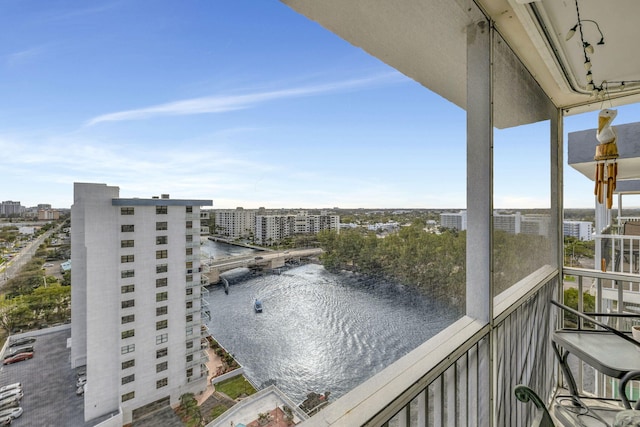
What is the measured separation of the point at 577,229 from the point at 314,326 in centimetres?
334

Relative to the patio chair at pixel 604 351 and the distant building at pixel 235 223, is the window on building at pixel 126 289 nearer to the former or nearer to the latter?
the distant building at pixel 235 223

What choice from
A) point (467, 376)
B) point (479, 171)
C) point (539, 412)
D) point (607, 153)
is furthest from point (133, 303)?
point (607, 153)

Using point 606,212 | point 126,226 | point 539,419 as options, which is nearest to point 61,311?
point 126,226

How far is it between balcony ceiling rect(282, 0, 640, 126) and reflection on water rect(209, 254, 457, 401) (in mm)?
877

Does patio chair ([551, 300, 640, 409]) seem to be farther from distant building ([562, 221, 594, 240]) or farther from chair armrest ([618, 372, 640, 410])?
distant building ([562, 221, 594, 240])

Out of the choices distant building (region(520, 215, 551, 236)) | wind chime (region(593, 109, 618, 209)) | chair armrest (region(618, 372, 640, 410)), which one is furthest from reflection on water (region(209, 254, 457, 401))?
wind chime (region(593, 109, 618, 209))

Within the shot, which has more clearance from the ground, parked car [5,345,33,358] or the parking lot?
parked car [5,345,33,358]

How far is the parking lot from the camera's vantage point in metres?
0.43

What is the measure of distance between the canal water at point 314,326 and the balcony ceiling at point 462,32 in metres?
0.87

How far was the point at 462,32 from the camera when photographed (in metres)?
1.43

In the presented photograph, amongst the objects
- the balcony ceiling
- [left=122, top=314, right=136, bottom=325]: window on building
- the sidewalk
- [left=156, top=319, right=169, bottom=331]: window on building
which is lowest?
the sidewalk

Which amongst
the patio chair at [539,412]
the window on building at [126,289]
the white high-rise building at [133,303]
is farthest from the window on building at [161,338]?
the patio chair at [539,412]

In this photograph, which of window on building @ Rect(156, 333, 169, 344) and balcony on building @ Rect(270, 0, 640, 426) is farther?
balcony on building @ Rect(270, 0, 640, 426)

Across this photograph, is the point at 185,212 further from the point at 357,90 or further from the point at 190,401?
the point at 357,90
